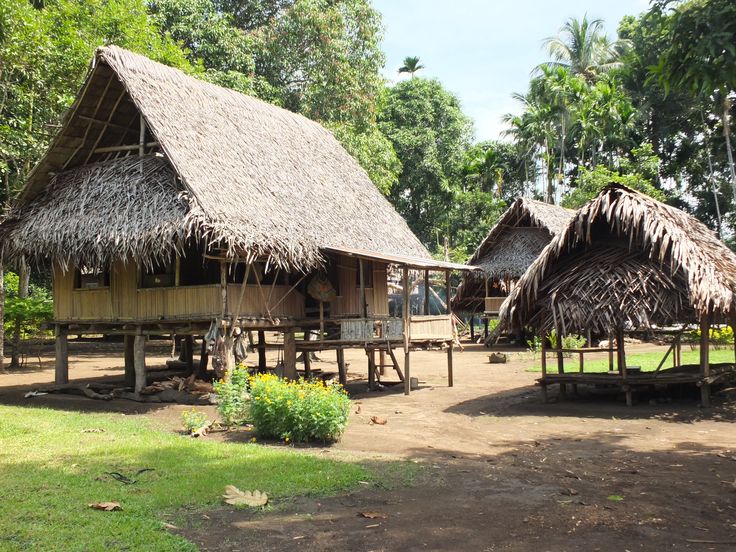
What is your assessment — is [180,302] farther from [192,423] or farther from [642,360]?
[642,360]

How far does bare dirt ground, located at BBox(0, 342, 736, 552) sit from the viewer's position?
5.51 metres

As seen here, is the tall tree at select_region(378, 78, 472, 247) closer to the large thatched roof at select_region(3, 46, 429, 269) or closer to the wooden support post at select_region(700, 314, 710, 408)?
the large thatched roof at select_region(3, 46, 429, 269)

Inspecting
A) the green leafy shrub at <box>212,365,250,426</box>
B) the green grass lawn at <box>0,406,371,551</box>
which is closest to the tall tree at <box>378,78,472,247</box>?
the green leafy shrub at <box>212,365,250,426</box>

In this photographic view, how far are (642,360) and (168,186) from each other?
13758mm

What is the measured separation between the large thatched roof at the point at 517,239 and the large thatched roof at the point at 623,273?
515 inches

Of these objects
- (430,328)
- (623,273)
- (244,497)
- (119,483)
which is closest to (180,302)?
(430,328)

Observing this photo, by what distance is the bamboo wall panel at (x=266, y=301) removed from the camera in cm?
1386

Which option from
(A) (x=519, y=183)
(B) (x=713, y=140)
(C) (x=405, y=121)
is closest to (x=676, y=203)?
(B) (x=713, y=140)

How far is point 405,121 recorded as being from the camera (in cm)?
3903

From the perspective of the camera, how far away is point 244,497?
649cm

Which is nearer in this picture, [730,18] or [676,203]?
[730,18]

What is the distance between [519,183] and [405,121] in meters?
10.6

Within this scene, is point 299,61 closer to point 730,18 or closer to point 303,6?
point 303,6

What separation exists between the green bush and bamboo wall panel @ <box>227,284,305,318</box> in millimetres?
4184
